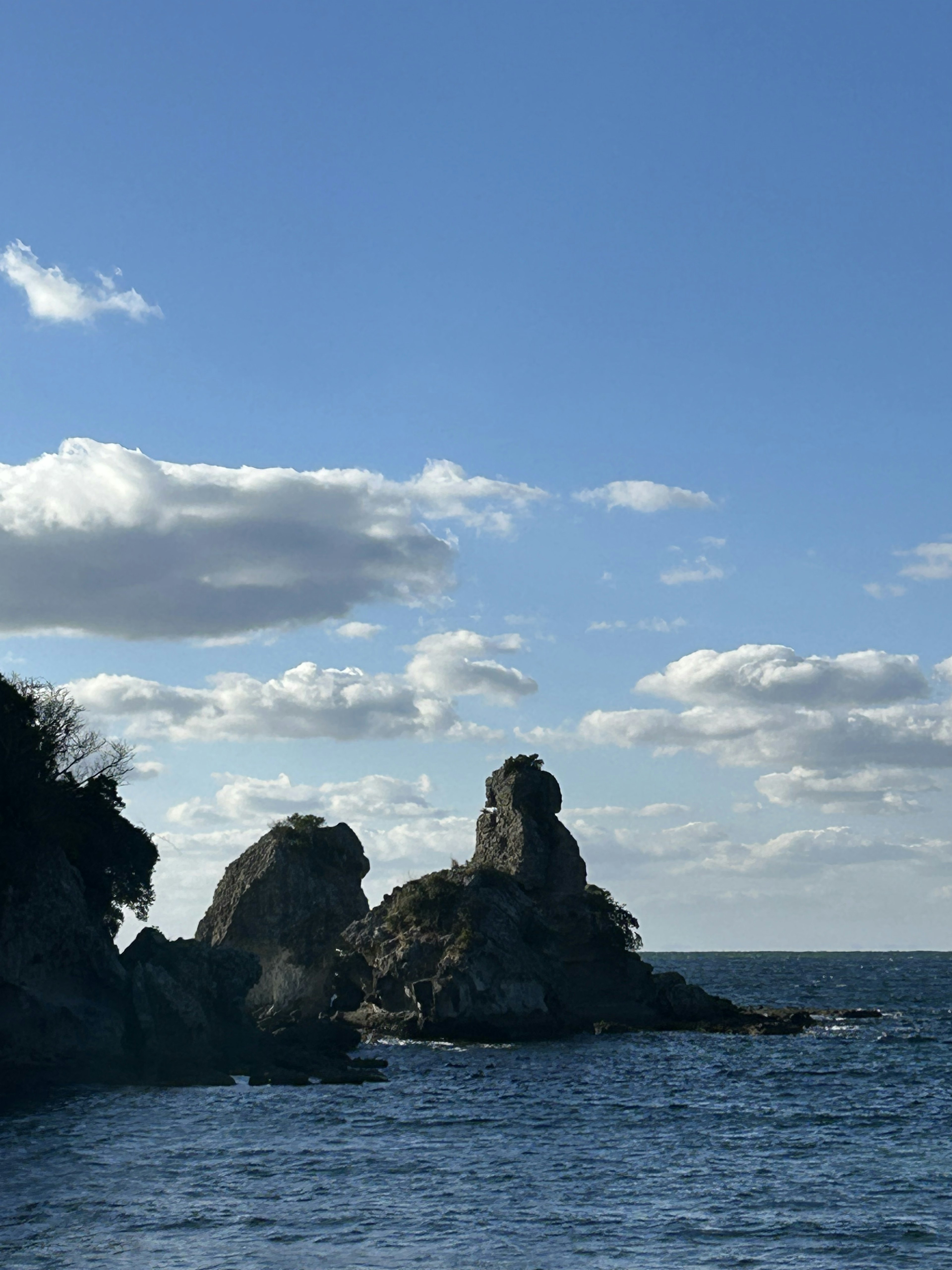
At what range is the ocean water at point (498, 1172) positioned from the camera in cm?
3042

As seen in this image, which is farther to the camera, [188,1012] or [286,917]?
[286,917]

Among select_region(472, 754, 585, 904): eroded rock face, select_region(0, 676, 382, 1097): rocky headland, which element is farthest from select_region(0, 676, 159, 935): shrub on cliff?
select_region(472, 754, 585, 904): eroded rock face

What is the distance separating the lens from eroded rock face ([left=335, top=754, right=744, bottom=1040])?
264ft

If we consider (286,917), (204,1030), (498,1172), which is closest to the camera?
(498,1172)

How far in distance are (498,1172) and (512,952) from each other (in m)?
41.7

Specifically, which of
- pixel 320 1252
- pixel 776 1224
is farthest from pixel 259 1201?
pixel 776 1224

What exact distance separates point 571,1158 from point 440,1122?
8.86 meters

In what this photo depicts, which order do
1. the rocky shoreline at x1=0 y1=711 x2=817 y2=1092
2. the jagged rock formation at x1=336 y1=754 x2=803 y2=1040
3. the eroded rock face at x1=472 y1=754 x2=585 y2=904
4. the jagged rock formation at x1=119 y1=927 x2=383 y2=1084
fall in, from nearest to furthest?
the rocky shoreline at x1=0 y1=711 x2=817 y2=1092 < the jagged rock formation at x1=119 y1=927 x2=383 y2=1084 < the jagged rock formation at x1=336 y1=754 x2=803 y2=1040 < the eroded rock face at x1=472 y1=754 x2=585 y2=904

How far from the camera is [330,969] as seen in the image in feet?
299

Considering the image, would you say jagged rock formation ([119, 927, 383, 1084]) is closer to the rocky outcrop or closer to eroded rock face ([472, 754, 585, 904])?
the rocky outcrop

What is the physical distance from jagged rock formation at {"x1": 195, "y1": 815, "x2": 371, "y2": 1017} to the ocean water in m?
23.6

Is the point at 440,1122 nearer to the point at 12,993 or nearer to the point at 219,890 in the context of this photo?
the point at 12,993

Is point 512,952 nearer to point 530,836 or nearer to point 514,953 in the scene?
point 514,953

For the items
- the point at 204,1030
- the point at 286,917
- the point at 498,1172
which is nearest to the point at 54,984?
the point at 204,1030
